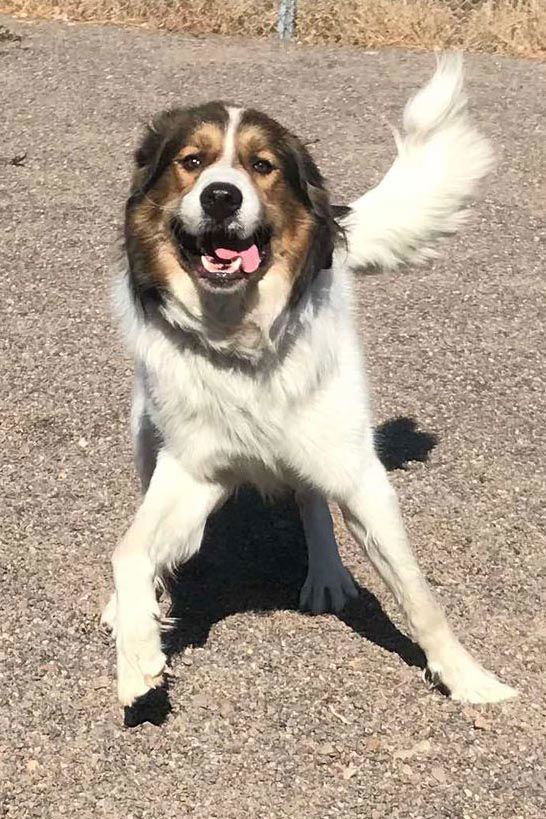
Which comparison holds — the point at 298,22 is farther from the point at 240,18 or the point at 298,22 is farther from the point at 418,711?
the point at 418,711

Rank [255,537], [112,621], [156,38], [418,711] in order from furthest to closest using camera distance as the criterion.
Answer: [156,38] → [255,537] → [112,621] → [418,711]

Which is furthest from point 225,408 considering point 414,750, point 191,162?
point 414,750

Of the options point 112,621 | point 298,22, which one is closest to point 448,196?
point 112,621

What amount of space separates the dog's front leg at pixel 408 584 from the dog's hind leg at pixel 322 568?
491mm

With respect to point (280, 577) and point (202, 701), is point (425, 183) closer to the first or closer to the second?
point (280, 577)

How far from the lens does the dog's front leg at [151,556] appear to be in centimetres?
318

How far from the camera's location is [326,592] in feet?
13.0

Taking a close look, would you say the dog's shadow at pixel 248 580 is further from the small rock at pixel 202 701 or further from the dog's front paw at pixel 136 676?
the dog's front paw at pixel 136 676

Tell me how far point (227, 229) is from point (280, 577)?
1594 millimetres

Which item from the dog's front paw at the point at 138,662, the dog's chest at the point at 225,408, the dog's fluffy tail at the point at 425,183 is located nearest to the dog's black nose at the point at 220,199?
the dog's chest at the point at 225,408

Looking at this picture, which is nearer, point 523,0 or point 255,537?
point 255,537

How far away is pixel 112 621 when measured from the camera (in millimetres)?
3789

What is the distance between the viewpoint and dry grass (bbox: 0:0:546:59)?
457 inches

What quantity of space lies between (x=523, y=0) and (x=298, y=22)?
2.39m
